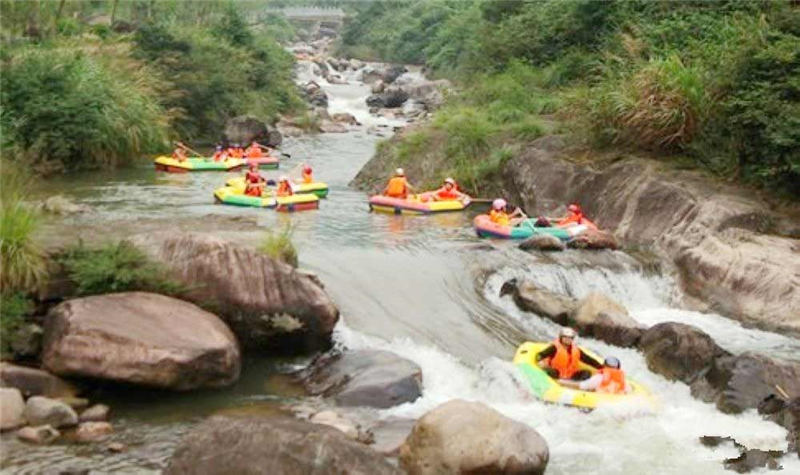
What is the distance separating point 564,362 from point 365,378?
2194 mm

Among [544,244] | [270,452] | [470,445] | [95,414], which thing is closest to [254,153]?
[544,244]

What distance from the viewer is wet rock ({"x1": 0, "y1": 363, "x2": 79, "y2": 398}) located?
30.1 ft

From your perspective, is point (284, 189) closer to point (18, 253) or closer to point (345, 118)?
point (18, 253)

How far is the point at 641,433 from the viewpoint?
966 centimetres

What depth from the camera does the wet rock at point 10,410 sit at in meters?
8.60

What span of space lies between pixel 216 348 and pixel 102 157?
518 inches

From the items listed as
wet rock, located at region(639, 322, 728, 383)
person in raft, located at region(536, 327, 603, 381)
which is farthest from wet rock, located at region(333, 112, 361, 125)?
person in raft, located at region(536, 327, 603, 381)

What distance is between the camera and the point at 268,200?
733 inches

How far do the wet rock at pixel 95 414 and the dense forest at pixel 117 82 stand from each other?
10.1m

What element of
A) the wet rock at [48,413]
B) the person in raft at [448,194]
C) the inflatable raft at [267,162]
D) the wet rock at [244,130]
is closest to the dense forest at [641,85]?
the person in raft at [448,194]

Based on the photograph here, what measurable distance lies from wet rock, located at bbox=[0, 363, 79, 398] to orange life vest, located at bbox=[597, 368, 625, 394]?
5.23 metres

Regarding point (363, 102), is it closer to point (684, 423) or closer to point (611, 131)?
point (611, 131)

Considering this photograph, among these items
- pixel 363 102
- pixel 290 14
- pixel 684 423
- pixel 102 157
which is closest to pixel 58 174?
pixel 102 157

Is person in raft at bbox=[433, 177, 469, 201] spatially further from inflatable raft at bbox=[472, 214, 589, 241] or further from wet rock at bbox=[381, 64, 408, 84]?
wet rock at bbox=[381, 64, 408, 84]
